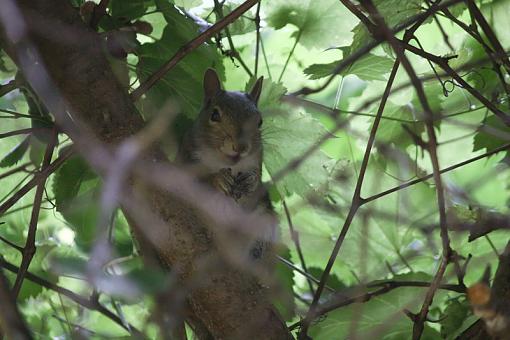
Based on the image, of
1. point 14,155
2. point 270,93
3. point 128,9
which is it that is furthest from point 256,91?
point 14,155

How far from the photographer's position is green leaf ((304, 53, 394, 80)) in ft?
4.02

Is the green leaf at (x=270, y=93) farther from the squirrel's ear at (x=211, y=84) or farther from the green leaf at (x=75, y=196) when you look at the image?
the green leaf at (x=75, y=196)

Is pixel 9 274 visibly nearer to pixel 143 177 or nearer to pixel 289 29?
pixel 143 177

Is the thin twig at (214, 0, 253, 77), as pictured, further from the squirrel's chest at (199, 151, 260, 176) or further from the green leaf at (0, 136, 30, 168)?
the green leaf at (0, 136, 30, 168)

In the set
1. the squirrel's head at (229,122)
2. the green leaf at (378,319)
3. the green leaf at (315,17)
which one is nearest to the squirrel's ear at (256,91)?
the squirrel's head at (229,122)

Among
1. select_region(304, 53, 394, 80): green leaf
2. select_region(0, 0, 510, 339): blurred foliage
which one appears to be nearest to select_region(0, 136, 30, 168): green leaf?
select_region(0, 0, 510, 339): blurred foliage

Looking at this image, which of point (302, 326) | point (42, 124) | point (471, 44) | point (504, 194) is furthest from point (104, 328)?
point (504, 194)

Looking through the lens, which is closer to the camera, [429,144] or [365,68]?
[429,144]

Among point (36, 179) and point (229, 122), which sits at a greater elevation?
point (229, 122)

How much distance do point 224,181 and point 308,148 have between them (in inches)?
9.4

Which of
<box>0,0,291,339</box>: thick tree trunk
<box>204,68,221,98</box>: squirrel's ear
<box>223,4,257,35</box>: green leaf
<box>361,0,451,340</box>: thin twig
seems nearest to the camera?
<box>361,0,451,340</box>: thin twig

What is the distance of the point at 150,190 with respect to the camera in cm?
104

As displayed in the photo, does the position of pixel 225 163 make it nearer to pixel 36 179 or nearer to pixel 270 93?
pixel 270 93

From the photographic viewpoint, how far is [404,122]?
140 centimetres
